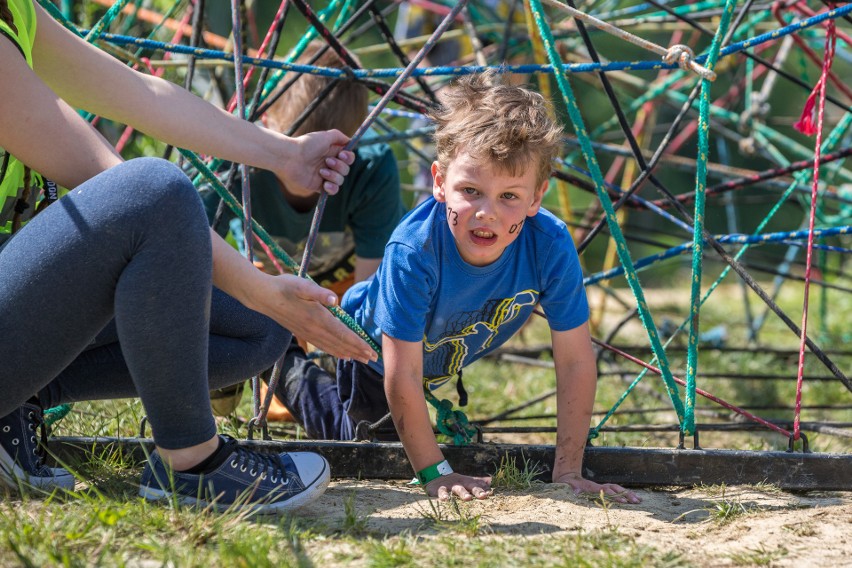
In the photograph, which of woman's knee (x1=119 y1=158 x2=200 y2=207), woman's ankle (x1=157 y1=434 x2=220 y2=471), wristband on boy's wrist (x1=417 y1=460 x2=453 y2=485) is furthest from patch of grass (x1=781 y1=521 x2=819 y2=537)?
woman's knee (x1=119 y1=158 x2=200 y2=207)

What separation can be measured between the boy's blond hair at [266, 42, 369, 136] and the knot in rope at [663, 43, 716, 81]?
2.88 ft

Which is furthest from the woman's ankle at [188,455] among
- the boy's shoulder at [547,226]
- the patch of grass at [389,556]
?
the boy's shoulder at [547,226]

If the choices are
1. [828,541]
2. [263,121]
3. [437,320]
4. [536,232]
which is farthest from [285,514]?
[263,121]

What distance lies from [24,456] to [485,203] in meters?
0.95

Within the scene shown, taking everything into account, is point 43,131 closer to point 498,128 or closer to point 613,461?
point 498,128

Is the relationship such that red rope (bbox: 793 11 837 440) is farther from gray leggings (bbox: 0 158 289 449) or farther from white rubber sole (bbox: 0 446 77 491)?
white rubber sole (bbox: 0 446 77 491)

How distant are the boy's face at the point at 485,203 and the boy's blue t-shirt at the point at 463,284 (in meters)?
0.06

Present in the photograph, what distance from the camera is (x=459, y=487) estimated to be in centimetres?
178

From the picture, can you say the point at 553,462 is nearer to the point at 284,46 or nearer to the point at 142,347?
the point at 142,347

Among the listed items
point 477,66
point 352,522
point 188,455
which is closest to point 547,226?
point 477,66

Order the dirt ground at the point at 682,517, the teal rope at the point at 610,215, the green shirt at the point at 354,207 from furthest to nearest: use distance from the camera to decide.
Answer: the green shirt at the point at 354,207 → the teal rope at the point at 610,215 → the dirt ground at the point at 682,517

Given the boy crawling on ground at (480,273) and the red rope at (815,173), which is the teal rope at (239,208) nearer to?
the boy crawling on ground at (480,273)

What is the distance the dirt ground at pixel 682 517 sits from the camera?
4.99 ft

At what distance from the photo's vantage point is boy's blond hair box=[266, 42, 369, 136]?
252 centimetres
